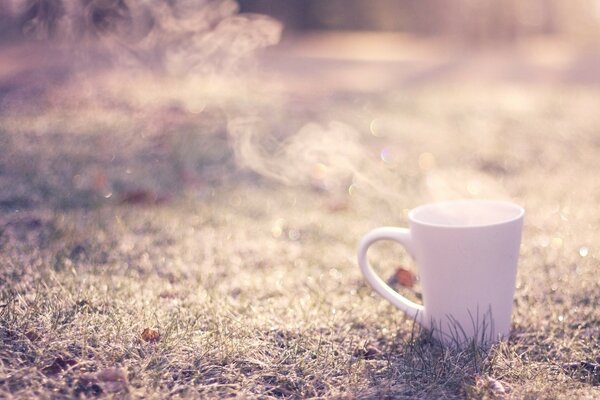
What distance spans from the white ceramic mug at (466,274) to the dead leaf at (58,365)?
2.44ft

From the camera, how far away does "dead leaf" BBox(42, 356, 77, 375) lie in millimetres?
1353

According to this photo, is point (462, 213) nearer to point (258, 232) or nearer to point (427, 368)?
point (427, 368)

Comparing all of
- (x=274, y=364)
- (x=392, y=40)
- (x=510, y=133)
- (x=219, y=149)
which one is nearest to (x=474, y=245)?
(x=274, y=364)

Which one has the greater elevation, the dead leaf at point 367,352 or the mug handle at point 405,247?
the mug handle at point 405,247

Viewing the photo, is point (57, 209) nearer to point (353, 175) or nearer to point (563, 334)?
point (353, 175)

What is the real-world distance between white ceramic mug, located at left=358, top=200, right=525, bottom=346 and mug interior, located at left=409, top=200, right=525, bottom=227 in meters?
0.03

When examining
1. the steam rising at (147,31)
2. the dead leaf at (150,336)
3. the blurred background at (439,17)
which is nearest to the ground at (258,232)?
the dead leaf at (150,336)

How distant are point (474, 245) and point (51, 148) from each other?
98.3 inches

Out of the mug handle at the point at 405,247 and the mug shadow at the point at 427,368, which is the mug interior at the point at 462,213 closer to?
the mug handle at the point at 405,247

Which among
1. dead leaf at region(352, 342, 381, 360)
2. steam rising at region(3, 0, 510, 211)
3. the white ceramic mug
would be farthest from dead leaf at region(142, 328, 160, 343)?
steam rising at region(3, 0, 510, 211)

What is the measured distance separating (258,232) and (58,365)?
122 centimetres

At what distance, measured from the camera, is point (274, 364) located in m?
1.45

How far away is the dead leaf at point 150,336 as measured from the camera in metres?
1.51

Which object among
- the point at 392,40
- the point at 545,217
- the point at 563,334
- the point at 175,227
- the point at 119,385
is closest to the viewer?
the point at 119,385
